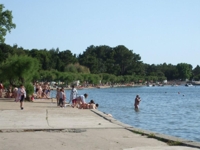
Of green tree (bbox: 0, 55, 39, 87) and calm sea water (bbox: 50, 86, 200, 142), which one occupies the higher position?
green tree (bbox: 0, 55, 39, 87)

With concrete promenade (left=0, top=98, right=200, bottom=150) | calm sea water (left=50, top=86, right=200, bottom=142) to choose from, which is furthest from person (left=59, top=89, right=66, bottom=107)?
concrete promenade (left=0, top=98, right=200, bottom=150)

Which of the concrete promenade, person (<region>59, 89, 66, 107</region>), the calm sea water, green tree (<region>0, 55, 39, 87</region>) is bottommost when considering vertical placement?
the calm sea water

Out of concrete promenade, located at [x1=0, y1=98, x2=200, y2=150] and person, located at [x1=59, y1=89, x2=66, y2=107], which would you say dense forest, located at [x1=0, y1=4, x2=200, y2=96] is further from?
concrete promenade, located at [x1=0, y1=98, x2=200, y2=150]

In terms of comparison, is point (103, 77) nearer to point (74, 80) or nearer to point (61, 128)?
point (74, 80)

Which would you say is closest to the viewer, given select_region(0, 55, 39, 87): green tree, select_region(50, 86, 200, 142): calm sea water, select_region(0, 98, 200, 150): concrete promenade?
select_region(0, 98, 200, 150): concrete promenade

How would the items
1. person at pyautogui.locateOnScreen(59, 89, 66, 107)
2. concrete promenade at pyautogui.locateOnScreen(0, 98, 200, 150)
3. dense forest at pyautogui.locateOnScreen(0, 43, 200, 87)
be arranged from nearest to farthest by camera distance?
1. concrete promenade at pyautogui.locateOnScreen(0, 98, 200, 150)
2. person at pyautogui.locateOnScreen(59, 89, 66, 107)
3. dense forest at pyautogui.locateOnScreen(0, 43, 200, 87)

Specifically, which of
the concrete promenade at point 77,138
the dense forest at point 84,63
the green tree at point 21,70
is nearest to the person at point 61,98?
the green tree at point 21,70

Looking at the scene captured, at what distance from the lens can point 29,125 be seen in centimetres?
1658

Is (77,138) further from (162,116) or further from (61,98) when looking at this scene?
(162,116)

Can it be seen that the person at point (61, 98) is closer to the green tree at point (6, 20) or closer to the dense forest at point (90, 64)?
the green tree at point (6, 20)

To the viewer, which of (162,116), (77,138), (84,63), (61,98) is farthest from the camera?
(84,63)

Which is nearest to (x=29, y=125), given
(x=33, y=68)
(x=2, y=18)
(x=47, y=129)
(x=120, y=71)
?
(x=47, y=129)

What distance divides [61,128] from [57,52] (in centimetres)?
15645

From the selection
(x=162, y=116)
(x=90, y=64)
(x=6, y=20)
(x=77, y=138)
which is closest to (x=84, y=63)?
(x=90, y=64)
